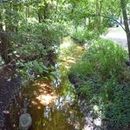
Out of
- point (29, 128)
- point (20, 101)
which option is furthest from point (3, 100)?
point (29, 128)

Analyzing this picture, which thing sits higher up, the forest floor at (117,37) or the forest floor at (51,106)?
the forest floor at (51,106)

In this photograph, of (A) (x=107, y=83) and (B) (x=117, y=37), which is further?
(B) (x=117, y=37)

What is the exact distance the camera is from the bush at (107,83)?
301 inches

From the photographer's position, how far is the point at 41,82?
1069cm

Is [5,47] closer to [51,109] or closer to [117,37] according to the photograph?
[51,109]

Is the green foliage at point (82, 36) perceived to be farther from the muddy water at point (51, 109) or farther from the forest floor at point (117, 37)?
the muddy water at point (51, 109)

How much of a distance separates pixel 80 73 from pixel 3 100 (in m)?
2.92

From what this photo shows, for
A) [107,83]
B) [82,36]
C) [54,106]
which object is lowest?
[54,106]

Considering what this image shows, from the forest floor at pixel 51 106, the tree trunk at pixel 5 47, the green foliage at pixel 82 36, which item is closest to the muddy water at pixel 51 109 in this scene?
the forest floor at pixel 51 106

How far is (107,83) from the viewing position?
8.76 metres

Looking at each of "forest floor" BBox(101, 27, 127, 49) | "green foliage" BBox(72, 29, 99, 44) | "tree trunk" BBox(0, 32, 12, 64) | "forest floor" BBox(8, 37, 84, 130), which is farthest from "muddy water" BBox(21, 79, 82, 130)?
"forest floor" BBox(101, 27, 127, 49)

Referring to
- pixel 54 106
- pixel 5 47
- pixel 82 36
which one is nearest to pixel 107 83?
pixel 54 106

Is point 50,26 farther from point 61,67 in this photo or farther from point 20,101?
point 20,101

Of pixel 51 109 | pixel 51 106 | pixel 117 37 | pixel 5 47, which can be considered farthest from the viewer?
pixel 117 37
